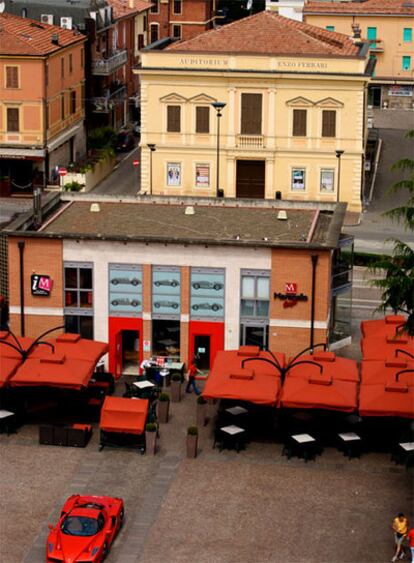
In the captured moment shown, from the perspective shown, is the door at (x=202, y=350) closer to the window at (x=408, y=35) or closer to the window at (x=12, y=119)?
the window at (x=12, y=119)

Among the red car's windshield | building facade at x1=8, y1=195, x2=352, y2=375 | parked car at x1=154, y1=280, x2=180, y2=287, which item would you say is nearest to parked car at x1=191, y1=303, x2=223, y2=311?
building facade at x1=8, y1=195, x2=352, y2=375

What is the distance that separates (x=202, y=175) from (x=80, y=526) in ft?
149

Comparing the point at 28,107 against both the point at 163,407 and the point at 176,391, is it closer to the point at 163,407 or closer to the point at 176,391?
the point at 176,391

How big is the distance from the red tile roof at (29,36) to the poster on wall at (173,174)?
1054 centimetres

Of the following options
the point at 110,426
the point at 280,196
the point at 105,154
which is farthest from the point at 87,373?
the point at 105,154

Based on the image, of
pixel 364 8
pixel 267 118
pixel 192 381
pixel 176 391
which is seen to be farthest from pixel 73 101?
pixel 176 391

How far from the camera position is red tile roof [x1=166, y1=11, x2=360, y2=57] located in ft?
257

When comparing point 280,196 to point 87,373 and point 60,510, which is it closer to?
point 87,373

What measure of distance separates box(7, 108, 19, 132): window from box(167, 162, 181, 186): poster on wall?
991 cm

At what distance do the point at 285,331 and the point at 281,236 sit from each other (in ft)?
14.4

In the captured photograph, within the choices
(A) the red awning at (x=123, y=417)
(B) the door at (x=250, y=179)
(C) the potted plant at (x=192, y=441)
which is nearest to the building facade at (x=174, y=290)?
(A) the red awning at (x=123, y=417)

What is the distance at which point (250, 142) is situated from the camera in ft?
253

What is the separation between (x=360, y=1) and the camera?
11981 centimetres

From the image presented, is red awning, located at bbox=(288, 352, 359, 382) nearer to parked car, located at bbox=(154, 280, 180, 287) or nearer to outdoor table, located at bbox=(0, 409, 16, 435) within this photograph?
parked car, located at bbox=(154, 280, 180, 287)
